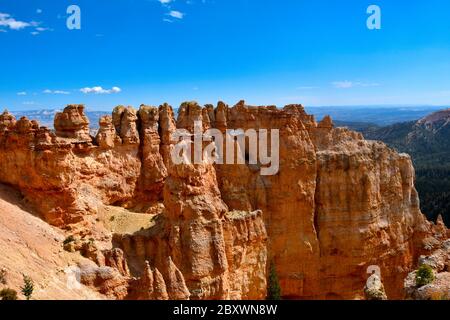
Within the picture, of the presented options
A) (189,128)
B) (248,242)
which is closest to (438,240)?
(248,242)

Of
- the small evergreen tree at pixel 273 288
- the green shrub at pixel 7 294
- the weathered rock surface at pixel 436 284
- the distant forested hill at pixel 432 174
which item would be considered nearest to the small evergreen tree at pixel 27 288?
the green shrub at pixel 7 294

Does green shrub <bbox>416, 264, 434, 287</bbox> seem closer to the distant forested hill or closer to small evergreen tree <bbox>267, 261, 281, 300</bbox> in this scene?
small evergreen tree <bbox>267, 261, 281, 300</bbox>

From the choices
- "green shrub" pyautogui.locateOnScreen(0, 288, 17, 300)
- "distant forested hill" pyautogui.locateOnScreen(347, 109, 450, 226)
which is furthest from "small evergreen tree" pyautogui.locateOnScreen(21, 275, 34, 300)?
"distant forested hill" pyautogui.locateOnScreen(347, 109, 450, 226)

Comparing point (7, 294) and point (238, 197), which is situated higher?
point (238, 197)

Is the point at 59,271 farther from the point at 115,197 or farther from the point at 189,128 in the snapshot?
the point at 189,128

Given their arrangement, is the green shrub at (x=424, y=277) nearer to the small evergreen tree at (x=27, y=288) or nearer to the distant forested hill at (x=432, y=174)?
the small evergreen tree at (x=27, y=288)

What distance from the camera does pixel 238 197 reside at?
41281 millimetres

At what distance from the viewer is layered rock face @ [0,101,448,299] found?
32.2m

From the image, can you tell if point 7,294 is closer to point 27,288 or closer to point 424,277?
point 27,288

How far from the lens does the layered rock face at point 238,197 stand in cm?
3222

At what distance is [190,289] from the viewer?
30.2 meters

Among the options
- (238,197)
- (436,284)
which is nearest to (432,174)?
(238,197)

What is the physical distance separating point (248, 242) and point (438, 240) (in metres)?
23.4

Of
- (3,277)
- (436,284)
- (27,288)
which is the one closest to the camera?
(27,288)
